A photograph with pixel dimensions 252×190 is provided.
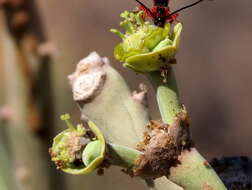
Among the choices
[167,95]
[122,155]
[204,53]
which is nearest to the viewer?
[122,155]

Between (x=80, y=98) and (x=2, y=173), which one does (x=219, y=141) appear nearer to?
(x=2, y=173)

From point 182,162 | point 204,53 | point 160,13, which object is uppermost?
point 160,13

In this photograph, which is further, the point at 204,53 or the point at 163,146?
the point at 204,53

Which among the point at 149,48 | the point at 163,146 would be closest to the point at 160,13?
the point at 149,48

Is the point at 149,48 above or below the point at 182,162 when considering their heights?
above

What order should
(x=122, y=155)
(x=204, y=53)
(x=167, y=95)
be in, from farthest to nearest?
(x=204, y=53) → (x=167, y=95) → (x=122, y=155)

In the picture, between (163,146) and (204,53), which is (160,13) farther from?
(204,53)

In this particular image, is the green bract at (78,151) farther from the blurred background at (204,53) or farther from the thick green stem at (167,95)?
the blurred background at (204,53)
